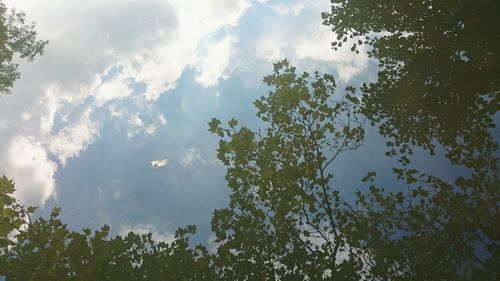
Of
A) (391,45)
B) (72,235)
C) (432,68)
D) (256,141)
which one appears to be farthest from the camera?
(391,45)

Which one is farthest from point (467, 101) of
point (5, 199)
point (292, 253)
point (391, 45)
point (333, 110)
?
point (5, 199)

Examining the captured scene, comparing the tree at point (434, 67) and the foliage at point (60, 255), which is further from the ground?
the tree at point (434, 67)

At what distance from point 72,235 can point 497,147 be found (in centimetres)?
1355

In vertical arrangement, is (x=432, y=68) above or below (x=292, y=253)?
above

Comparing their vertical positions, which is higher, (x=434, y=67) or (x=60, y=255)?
(x=434, y=67)

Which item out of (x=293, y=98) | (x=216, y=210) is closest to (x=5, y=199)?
(x=216, y=210)

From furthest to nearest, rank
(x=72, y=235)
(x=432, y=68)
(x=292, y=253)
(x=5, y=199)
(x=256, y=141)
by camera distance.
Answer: (x=432, y=68)
(x=256, y=141)
(x=72, y=235)
(x=292, y=253)
(x=5, y=199)

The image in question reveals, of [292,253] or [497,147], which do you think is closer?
[292,253]

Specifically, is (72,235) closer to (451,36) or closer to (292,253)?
(292,253)

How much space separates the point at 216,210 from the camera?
1041cm

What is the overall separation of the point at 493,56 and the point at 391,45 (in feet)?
11.4

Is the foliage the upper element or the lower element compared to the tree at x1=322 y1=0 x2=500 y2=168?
lower

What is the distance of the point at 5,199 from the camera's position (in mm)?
8352

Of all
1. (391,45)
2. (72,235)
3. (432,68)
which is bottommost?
(72,235)
